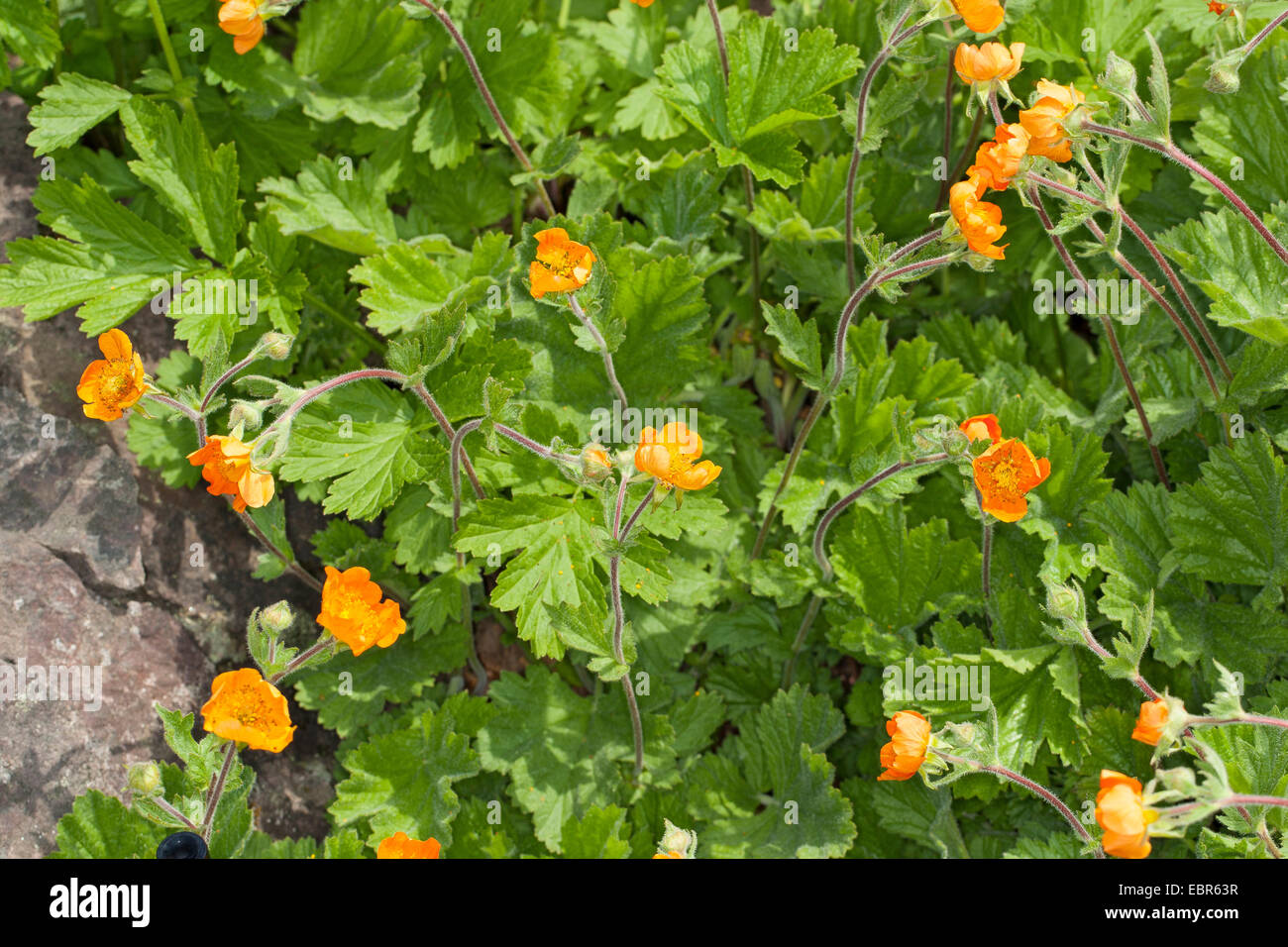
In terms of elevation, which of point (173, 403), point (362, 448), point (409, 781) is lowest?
point (409, 781)

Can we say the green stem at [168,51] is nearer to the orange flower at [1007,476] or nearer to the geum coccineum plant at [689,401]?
the geum coccineum plant at [689,401]

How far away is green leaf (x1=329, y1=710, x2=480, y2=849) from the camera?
3090 millimetres

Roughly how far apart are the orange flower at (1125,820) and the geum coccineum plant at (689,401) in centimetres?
48

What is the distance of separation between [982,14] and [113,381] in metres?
2.28

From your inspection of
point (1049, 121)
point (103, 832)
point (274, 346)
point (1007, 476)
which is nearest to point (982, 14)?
point (1049, 121)

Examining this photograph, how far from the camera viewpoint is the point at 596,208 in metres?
3.45

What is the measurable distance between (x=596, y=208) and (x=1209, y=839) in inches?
98.9

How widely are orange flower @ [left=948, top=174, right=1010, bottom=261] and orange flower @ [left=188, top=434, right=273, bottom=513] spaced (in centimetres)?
166

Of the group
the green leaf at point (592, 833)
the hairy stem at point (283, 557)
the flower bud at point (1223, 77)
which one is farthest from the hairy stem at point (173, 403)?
the flower bud at point (1223, 77)

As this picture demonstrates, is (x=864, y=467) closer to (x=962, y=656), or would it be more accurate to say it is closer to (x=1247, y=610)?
(x=962, y=656)

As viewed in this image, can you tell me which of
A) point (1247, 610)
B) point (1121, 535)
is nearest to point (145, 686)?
point (1121, 535)

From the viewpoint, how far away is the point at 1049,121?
2.36 m

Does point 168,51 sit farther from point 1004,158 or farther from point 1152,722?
point 1152,722

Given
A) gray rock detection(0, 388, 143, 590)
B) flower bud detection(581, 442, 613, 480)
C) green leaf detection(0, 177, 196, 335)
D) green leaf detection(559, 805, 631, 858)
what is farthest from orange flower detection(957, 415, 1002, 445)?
gray rock detection(0, 388, 143, 590)
